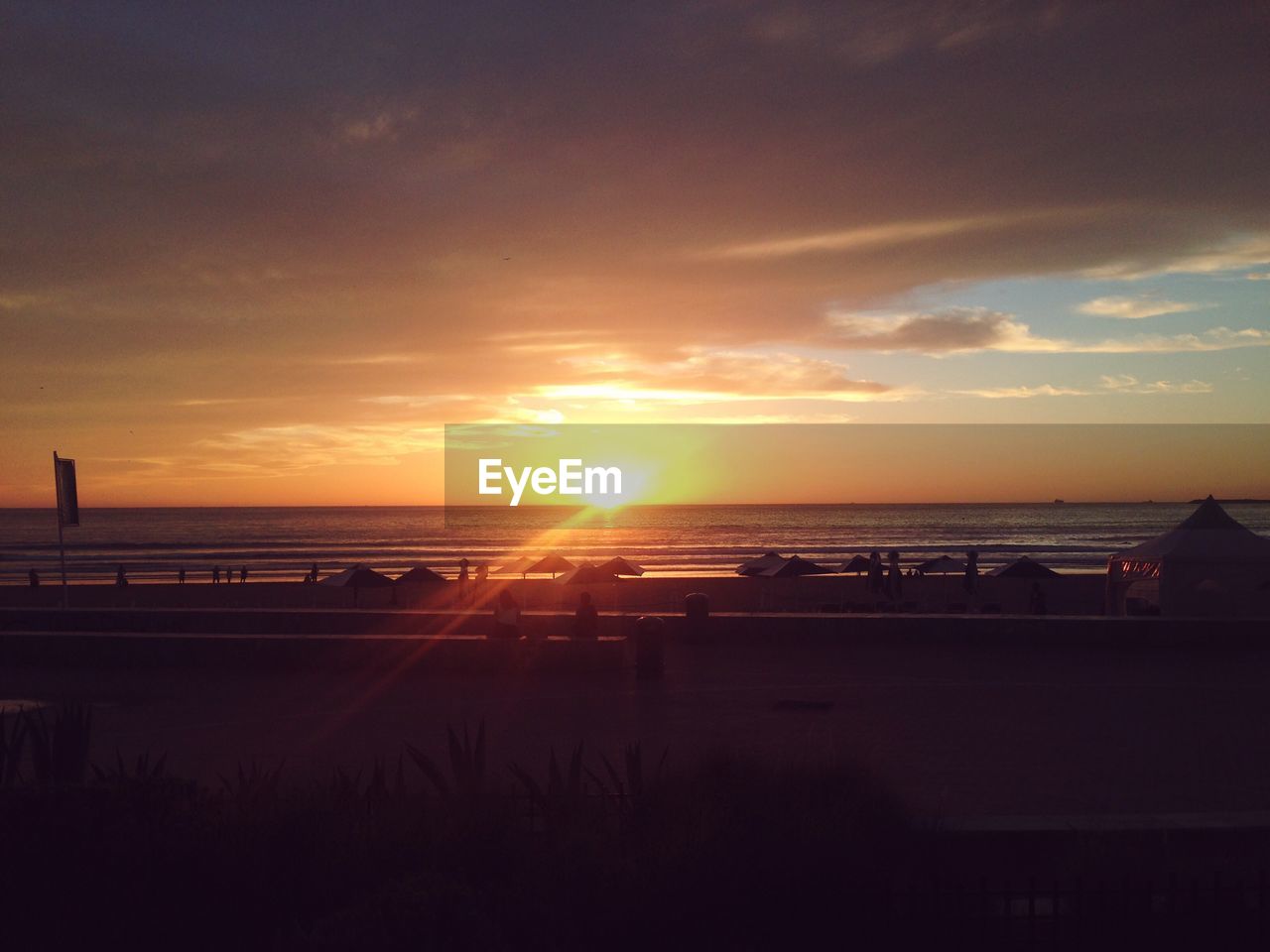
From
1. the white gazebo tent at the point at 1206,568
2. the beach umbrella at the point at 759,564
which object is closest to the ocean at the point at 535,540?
the beach umbrella at the point at 759,564

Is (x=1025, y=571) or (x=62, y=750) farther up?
(x=62, y=750)

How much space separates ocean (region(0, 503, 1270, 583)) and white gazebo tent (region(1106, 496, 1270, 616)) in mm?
37543

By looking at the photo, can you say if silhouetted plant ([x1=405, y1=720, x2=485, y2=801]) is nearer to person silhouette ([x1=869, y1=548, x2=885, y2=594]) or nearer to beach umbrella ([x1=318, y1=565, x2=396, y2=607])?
person silhouette ([x1=869, y1=548, x2=885, y2=594])

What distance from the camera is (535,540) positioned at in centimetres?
9594

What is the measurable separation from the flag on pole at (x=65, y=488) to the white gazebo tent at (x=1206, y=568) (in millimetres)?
18007

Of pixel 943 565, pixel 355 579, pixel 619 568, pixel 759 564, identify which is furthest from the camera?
pixel 759 564

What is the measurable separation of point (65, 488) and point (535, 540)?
79487 millimetres

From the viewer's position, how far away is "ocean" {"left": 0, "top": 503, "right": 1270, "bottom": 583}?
6639 cm

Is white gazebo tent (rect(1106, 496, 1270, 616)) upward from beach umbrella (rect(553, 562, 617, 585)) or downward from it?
upward

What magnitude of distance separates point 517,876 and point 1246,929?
295 centimetres

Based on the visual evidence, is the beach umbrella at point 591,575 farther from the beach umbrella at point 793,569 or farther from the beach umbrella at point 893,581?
the beach umbrella at point 893,581

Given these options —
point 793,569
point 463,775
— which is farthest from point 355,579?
point 463,775

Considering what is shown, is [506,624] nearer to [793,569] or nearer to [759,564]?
[793,569]

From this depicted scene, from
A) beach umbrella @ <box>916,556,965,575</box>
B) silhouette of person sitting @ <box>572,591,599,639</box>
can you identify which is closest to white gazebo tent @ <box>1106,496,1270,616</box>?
silhouette of person sitting @ <box>572,591,599,639</box>
